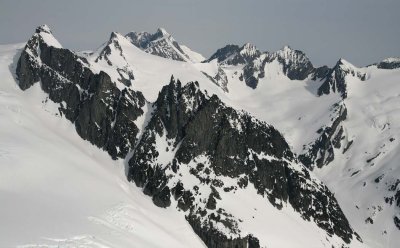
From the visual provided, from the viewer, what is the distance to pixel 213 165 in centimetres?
13912

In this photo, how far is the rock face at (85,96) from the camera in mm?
147125

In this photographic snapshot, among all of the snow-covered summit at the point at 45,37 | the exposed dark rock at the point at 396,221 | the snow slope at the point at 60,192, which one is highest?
the snow-covered summit at the point at 45,37

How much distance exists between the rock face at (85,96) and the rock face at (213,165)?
7949 mm

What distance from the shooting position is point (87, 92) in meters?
155

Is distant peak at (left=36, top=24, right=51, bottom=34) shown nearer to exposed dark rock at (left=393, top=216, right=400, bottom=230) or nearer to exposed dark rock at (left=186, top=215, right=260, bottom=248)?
exposed dark rock at (left=186, top=215, right=260, bottom=248)

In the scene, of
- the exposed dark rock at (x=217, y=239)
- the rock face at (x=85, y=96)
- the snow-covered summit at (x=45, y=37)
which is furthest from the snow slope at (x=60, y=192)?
the snow-covered summit at (x=45, y=37)

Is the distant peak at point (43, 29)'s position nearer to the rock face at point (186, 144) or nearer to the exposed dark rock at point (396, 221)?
the rock face at point (186, 144)

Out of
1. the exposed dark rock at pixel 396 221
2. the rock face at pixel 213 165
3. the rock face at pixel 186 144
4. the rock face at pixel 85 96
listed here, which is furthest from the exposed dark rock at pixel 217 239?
the exposed dark rock at pixel 396 221

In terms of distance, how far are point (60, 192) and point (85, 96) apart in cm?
6491

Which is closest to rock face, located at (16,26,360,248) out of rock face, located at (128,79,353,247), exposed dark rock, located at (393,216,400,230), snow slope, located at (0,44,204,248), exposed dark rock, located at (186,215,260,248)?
rock face, located at (128,79,353,247)

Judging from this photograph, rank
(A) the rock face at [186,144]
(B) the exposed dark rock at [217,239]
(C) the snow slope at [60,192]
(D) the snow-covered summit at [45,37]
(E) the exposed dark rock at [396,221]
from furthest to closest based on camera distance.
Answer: (E) the exposed dark rock at [396,221] < (D) the snow-covered summit at [45,37] < (A) the rock face at [186,144] < (B) the exposed dark rock at [217,239] < (C) the snow slope at [60,192]

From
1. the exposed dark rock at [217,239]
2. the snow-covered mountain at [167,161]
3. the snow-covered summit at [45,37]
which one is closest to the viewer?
the snow-covered mountain at [167,161]

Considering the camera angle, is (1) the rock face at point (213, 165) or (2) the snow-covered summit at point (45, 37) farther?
(2) the snow-covered summit at point (45, 37)

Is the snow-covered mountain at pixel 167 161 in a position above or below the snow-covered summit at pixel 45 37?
below
